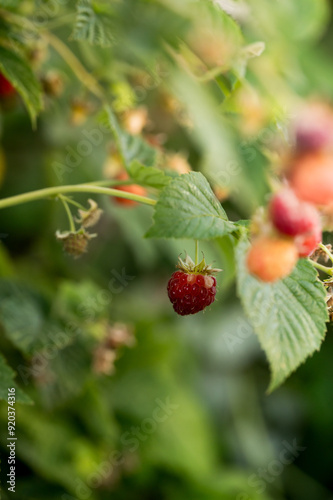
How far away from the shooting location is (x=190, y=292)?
47cm

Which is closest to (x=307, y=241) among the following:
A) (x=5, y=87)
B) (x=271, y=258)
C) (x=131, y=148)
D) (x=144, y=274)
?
(x=271, y=258)

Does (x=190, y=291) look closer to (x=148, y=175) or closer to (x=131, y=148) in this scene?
(x=148, y=175)

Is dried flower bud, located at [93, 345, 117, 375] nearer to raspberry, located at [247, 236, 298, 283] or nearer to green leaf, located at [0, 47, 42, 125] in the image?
green leaf, located at [0, 47, 42, 125]

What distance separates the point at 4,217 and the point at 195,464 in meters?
0.64

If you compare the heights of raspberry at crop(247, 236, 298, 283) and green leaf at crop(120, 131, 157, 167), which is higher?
green leaf at crop(120, 131, 157, 167)

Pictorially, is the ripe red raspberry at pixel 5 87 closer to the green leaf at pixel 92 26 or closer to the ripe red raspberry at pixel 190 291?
the green leaf at pixel 92 26

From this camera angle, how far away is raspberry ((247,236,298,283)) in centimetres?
32

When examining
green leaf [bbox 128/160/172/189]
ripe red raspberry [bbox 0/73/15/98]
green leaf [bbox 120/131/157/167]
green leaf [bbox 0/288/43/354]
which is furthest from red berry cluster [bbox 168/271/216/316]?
ripe red raspberry [bbox 0/73/15/98]

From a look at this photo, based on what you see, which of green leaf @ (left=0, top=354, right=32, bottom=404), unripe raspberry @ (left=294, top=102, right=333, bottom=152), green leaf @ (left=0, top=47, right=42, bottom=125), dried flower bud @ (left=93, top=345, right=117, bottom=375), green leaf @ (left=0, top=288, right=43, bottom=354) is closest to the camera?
unripe raspberry @ (left=294, top=102, right=333, bottom=152)

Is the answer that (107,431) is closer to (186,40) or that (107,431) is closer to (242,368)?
(186,40)

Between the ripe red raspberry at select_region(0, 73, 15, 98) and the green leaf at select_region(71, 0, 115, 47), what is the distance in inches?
10.6

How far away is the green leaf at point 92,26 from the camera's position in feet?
1.93

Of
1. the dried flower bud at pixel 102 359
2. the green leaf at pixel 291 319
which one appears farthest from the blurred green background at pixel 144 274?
the green leaf at pixel 291 319

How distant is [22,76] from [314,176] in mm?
449
